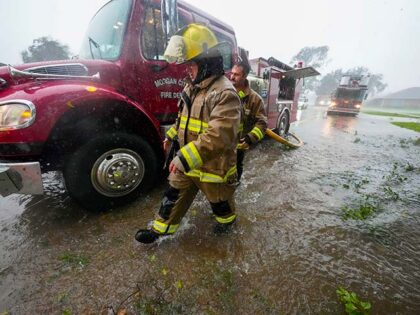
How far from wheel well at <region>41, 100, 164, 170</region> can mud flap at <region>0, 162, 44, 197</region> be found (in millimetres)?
324

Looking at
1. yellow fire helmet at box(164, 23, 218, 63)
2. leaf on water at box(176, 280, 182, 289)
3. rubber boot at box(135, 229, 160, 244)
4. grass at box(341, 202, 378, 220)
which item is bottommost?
grass at box(341, 202, 378, 220)

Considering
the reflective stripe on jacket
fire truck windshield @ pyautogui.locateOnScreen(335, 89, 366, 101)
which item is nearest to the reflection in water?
fire truck windshield @ pyautogui.locateOnScreen(335, 89, 366, 101)

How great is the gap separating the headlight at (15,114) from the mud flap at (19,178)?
12.8 inches

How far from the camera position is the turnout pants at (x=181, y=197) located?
1.87m

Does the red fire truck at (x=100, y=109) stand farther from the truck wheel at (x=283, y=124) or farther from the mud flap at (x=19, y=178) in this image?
the truck wheel at (x=283, y=124)

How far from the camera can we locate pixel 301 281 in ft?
5.65

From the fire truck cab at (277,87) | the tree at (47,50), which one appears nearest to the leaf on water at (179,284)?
the fire truck cab at (277,87)

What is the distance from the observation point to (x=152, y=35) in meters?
2.75

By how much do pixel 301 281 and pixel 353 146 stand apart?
5.91 meters

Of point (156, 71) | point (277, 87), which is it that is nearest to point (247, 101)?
point (156, 71)

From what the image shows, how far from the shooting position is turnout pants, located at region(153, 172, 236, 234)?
1.87 m

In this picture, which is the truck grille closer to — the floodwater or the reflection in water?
the floodwater

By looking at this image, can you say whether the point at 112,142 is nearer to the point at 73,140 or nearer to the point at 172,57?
the point at 73,140

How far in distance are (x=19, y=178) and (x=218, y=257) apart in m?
1.82
